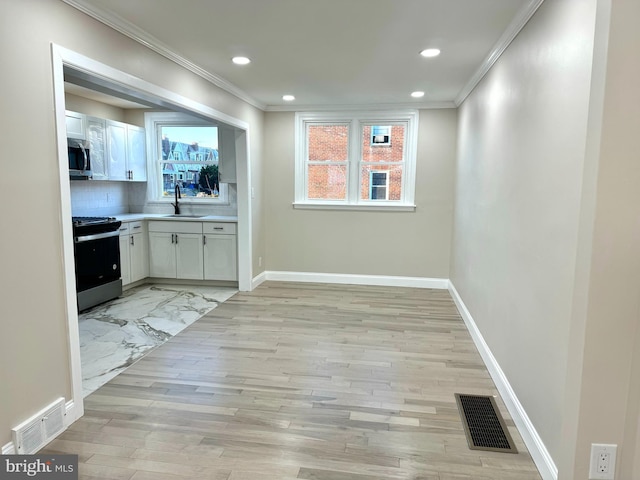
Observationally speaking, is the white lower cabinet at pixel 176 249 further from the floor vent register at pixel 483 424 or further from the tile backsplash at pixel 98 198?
the floor vent register at pixel 483 424

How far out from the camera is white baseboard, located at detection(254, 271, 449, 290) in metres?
5.65

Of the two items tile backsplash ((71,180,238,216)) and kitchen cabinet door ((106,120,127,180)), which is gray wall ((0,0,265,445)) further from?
tile backsplash ((71,180,238,216))

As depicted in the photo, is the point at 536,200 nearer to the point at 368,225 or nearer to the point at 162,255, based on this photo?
the point at 368,225

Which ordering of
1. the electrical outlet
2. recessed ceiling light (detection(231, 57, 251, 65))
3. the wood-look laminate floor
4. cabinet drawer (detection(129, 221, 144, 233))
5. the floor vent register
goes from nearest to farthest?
the electrical outlet < the wood-look laminate floor < the floor vent register < recessed ceiling light (detection(231, 57, 251, 65)) < cabinet drawer (detection(129, 221, 144, 233))

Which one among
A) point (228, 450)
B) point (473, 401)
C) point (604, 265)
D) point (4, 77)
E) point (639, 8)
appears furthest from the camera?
point (473, 401)

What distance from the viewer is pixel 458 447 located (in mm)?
2172

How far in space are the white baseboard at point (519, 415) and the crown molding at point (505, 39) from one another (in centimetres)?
223

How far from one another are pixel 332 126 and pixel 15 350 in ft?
15.1

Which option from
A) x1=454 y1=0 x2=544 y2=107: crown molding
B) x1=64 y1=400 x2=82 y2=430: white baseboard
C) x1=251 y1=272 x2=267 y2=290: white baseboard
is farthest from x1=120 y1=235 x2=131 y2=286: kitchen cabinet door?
x1=454 y1=0 x2=544 y2=107: crown molding

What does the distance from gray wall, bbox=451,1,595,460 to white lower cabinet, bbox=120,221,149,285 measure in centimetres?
413

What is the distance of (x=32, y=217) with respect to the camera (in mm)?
2055

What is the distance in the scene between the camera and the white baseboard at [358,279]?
565 cm

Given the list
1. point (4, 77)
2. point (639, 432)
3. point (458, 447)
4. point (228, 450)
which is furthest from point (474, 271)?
point (4, 77)

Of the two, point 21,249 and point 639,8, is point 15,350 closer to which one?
point 21,249
